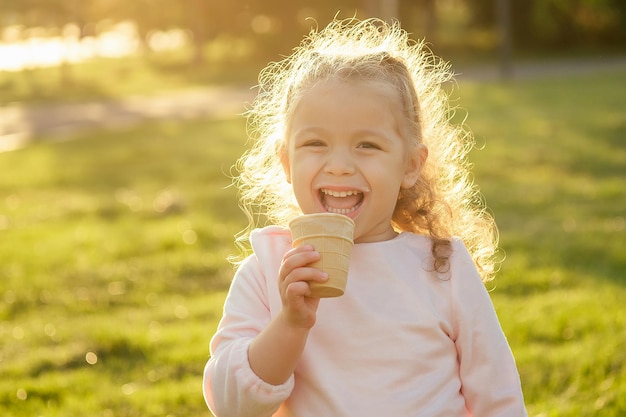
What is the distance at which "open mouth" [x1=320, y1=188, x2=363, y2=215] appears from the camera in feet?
7.97

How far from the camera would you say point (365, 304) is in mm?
2459

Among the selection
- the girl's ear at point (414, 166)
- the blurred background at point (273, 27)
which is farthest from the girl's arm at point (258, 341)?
the blurred background at point (273, 27)

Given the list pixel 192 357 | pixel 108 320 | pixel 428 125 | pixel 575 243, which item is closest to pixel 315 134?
pixel 428 125

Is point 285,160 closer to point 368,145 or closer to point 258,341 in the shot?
point 368,145

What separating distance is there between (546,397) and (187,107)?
15643 millimetres

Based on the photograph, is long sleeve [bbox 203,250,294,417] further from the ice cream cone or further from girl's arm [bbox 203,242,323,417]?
the ice cream cone

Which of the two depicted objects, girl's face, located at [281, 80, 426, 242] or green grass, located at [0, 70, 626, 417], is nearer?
girl's face, located at [281, 80, 426, 242]

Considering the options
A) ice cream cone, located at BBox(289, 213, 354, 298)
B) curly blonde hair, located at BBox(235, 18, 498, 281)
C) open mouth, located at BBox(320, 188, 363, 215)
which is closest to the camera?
ice cream cone, located at BBox(289, 213, 354, 298)

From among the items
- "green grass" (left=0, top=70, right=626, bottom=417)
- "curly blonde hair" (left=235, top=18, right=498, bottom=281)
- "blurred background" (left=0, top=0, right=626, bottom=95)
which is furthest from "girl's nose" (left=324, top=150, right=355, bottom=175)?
"blurred background" (left=0, top=0, right=626, bottom=95)

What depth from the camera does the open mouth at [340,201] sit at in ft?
7.97

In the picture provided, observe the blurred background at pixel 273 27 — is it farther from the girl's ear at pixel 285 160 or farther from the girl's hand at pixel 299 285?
the girl's hand at pixel 299 285

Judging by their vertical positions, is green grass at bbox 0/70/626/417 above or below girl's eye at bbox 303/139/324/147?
below

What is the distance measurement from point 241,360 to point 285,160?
0.60 meters

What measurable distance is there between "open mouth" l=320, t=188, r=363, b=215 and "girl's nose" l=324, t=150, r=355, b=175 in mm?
54
